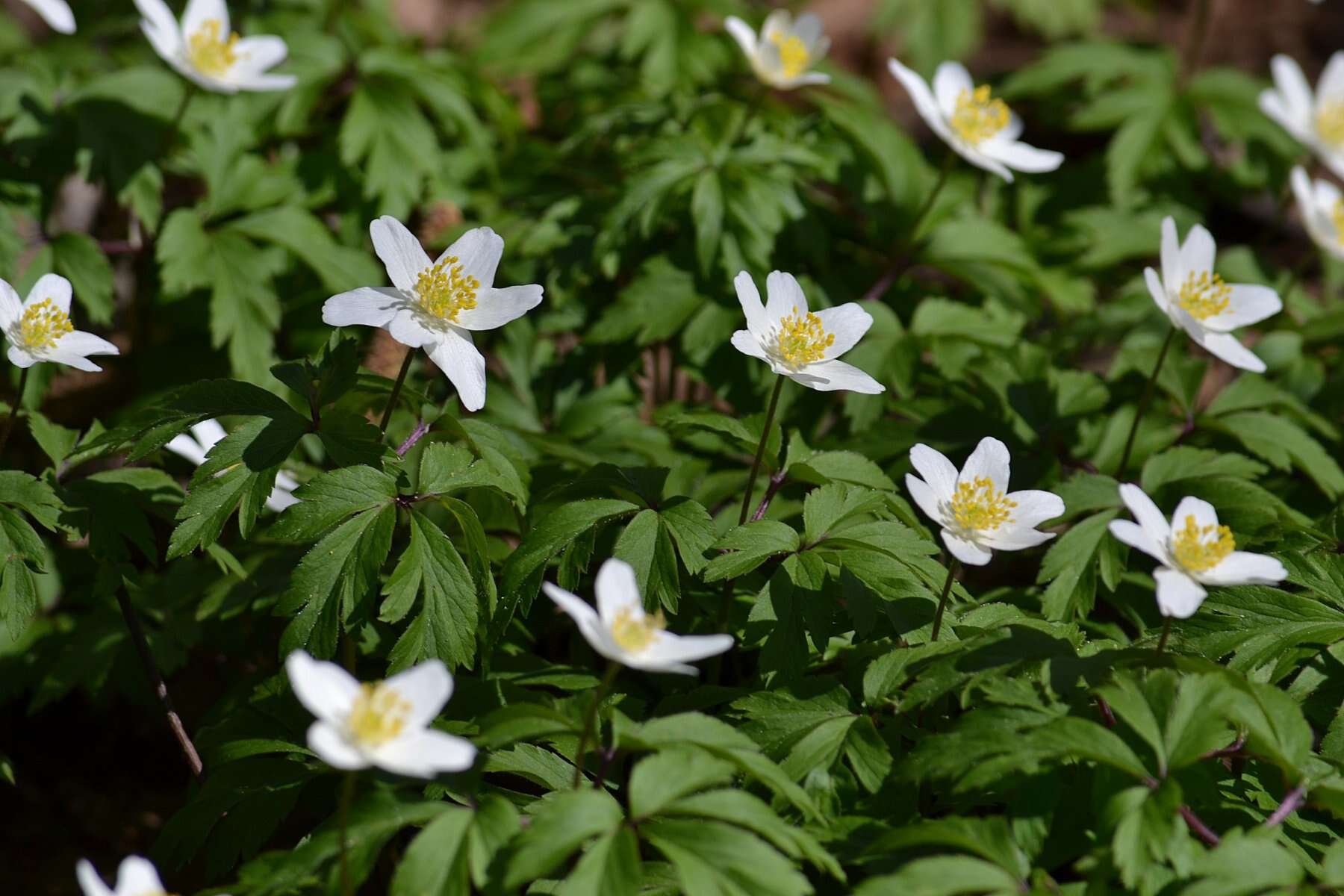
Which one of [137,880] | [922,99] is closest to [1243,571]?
[922,99]

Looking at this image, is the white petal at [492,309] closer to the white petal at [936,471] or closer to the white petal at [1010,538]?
the white petal at [936,471]

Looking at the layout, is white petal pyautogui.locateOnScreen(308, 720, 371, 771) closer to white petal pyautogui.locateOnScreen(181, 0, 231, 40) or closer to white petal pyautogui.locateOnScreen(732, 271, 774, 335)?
white petal pyautogui.locateOnScreen(732, 271, 774, 335)


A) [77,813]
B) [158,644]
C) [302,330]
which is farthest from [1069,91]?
[77,813]

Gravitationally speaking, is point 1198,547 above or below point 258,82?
below

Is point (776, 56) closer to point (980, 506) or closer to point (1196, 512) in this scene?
point (980, 506)

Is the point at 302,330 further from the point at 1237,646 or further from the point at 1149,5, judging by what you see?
the point at 1149,5

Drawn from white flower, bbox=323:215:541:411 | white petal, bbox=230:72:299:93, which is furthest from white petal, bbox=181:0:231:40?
white flower, bbox=323:215:541:411
